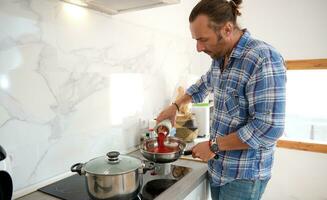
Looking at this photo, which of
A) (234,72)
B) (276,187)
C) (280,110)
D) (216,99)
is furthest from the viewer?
(276,187)

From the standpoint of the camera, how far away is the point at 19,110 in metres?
0.98

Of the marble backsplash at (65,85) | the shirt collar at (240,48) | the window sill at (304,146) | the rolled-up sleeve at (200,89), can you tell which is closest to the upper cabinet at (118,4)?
the marble backsplash at (65,85)

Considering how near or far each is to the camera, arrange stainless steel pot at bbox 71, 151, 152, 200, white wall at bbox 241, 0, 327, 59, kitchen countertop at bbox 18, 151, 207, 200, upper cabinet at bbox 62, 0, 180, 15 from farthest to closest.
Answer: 1. white wall at bbox 241, 0, 327, 59
2. upper cabinet at bbox 62, 0, 180, 15
3. kitchen countertop at bbox 18, 151, 207, 200
4. stainless steel pot at bbox 71, 151, 152, 200

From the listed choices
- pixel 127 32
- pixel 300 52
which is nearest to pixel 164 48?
pixel 127 32

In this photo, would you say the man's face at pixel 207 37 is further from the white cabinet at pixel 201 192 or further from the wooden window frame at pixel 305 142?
the wooden window frame at pixel 305 142

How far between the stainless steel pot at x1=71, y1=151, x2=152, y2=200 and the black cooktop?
0.10 meters

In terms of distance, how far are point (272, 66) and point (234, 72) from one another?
148 mm

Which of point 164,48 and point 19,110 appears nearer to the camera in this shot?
point 19,110

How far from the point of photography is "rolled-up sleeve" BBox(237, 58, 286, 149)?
0.91m

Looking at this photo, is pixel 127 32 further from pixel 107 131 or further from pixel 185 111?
pixel 185 111

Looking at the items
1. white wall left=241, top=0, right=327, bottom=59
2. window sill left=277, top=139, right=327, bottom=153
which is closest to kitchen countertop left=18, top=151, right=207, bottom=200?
window sill left=277, top=139, right=327, bottom=153

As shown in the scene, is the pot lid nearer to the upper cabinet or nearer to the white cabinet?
the white cabinet

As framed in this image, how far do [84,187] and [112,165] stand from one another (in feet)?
0.84

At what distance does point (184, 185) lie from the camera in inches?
43.1
